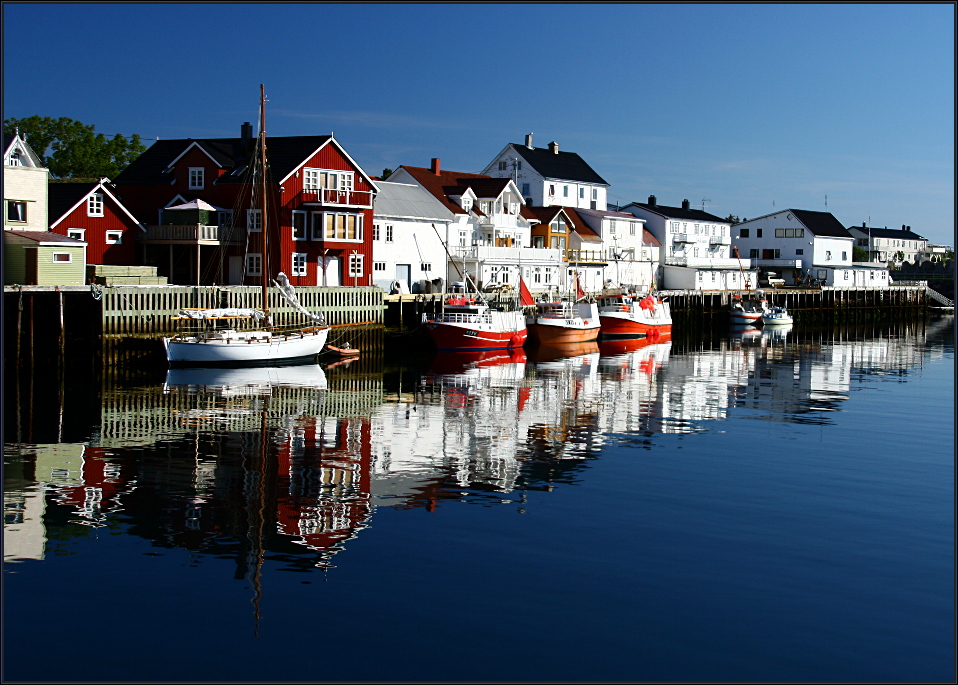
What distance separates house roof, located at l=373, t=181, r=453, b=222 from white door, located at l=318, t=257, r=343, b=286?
Answer: 645cm

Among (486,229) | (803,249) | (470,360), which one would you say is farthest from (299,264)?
(803,249)

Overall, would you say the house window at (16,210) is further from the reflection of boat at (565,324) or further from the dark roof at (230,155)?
the reflection of boat at (565,324)

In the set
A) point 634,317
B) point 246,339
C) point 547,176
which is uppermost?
point 547,176

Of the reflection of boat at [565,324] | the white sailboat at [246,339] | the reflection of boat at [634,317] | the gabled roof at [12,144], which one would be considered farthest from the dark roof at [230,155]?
the reflection of boat at [634,317]

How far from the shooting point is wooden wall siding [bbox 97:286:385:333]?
50.8 meters

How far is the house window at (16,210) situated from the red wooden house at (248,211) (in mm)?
8102

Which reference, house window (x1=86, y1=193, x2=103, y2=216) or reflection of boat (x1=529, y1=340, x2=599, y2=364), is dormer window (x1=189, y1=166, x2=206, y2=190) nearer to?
house window (x1=86, y1=193, x2=103, y2=216)

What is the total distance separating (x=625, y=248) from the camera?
346ft

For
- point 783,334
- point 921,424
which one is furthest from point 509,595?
point 783,334

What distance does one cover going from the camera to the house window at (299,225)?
65062 mm

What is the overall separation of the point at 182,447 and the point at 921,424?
79.2ft

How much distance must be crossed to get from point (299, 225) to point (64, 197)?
14.0 metres

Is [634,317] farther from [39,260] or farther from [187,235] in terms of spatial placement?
[39,260]

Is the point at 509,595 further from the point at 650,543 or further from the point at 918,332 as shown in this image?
the point at 918,332
